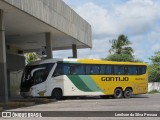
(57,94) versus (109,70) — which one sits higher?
(109,70)

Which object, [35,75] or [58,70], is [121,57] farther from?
[35,75]

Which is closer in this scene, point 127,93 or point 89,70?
point 89,70

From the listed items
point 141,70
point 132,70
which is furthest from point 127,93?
point 141,70

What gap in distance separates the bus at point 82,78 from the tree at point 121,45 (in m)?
46.3

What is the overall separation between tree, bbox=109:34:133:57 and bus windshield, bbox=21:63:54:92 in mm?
51398

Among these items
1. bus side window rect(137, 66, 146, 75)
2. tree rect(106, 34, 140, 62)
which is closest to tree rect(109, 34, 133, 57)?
tree rect(106, 34, 140, 62)

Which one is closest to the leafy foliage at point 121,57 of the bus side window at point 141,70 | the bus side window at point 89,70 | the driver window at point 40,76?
the bus side window at point 141,70

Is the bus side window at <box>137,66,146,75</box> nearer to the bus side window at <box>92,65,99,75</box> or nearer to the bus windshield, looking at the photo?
the bus side window at <box>92,65,99,75</box>

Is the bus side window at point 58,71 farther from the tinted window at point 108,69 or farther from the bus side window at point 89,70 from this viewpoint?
the tinted window at point 108,69

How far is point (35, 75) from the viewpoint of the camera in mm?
28797

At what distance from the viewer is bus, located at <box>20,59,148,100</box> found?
28.6 meters

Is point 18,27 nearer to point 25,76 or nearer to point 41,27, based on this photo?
point 41,27

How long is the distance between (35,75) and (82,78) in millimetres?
3422

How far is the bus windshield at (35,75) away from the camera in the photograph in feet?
93.7
